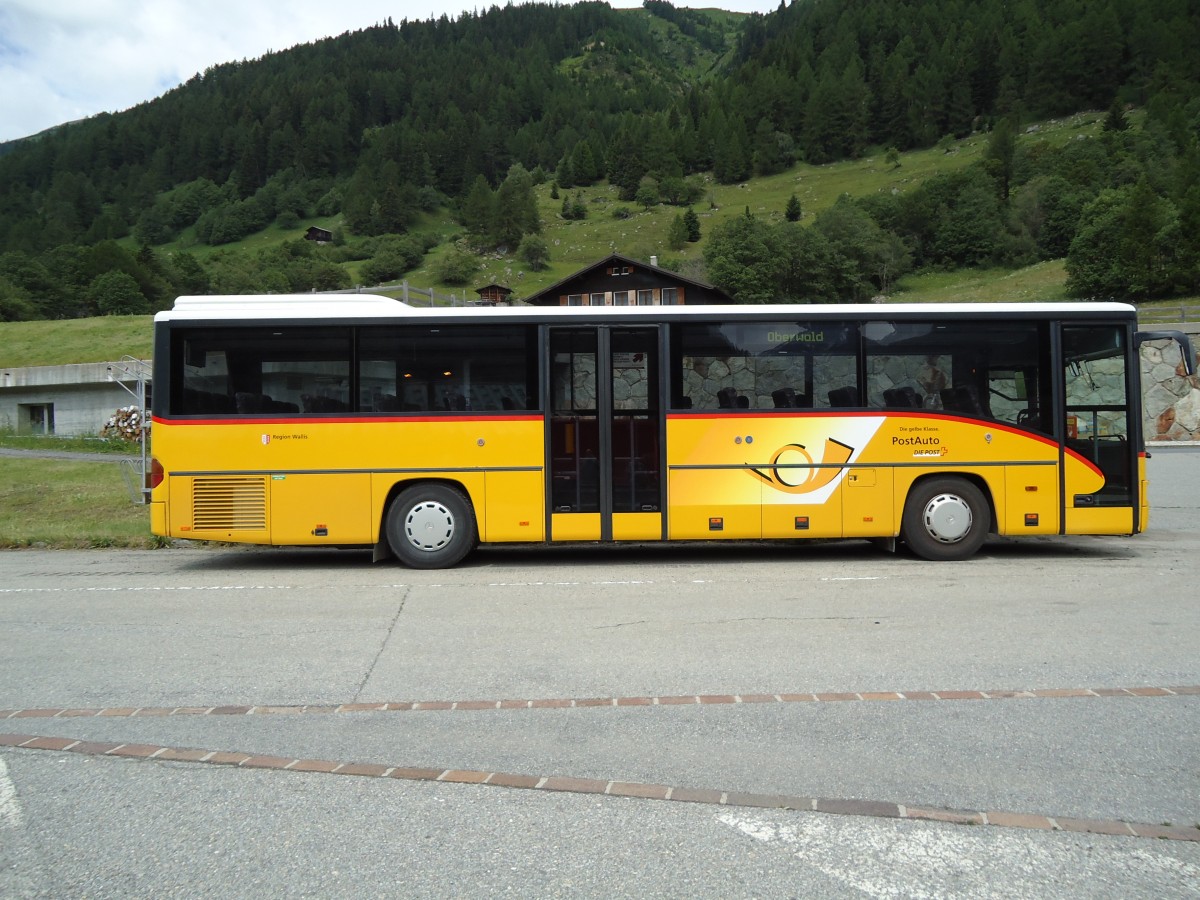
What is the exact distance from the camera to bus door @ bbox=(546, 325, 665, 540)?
11859mm

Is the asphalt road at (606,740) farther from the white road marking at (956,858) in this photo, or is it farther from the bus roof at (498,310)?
the bus roof at (498,310)

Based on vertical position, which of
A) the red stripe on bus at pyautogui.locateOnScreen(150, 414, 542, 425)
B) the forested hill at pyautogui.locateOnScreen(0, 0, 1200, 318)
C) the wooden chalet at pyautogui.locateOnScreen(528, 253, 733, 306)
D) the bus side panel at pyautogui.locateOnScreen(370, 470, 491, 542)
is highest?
the forested hill at pyautogui.locateOnScreen(0, 0, 1200, 318)

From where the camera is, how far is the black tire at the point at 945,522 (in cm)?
1199

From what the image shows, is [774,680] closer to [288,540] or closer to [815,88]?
[288,540]

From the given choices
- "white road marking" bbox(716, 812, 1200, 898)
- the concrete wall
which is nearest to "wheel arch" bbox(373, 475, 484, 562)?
"white road marking" bbox(716, 812, 1200, 898)

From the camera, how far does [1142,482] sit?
12.1 meters

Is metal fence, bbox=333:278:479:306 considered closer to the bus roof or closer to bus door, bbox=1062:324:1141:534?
the bus roof

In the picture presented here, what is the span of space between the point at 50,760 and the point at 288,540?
7.05 metres

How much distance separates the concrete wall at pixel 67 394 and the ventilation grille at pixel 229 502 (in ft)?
80.2

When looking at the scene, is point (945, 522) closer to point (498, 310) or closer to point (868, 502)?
point (868, 502)

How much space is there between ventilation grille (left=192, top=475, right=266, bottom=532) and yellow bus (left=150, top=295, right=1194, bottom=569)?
0.02 metres

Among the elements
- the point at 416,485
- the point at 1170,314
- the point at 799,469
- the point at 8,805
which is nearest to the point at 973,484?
the point at 799,469

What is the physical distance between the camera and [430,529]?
466 inches

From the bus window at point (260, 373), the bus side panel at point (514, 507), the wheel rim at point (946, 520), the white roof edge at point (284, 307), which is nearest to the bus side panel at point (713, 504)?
the bus side panel at point (514, 507)
